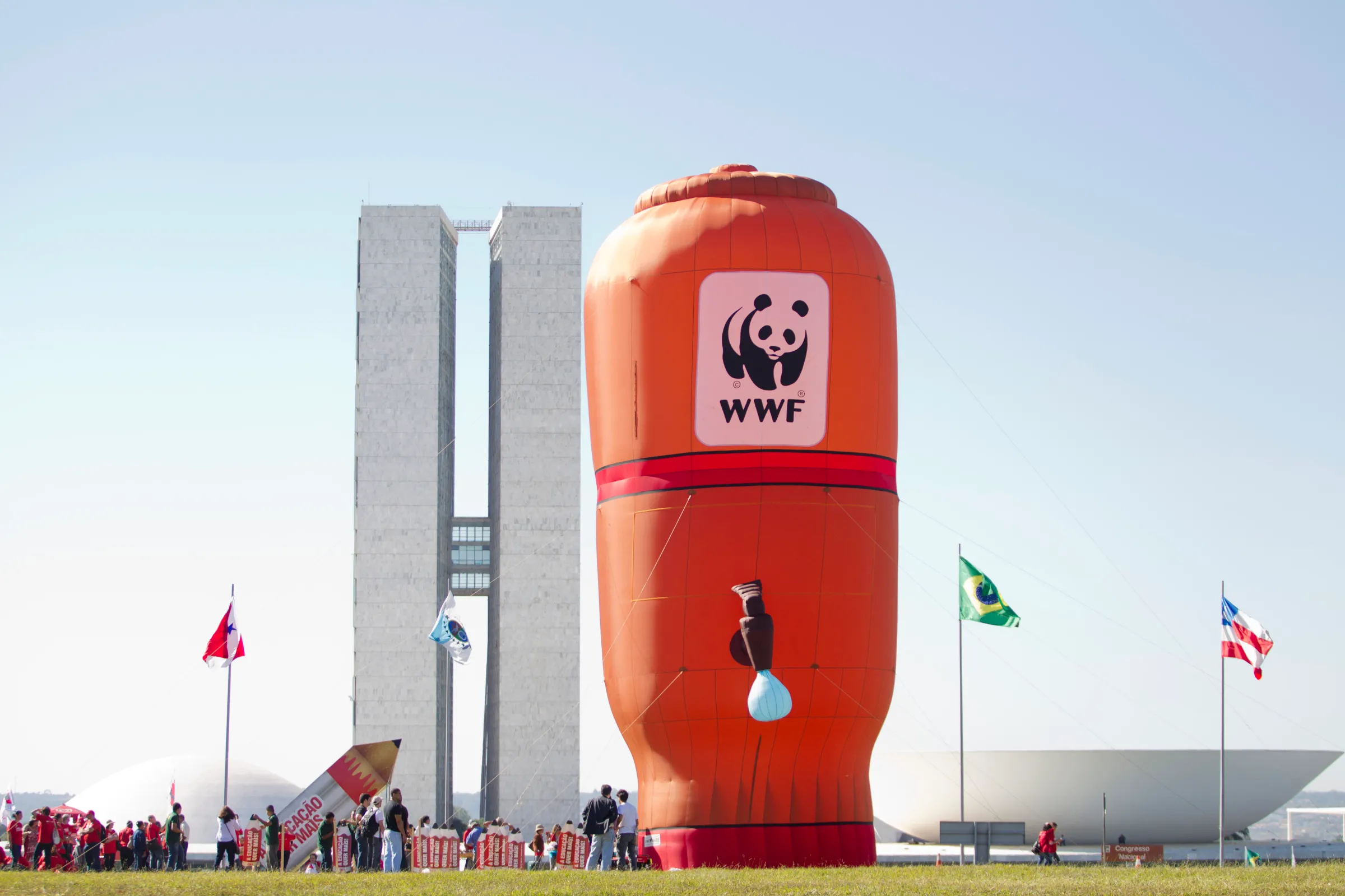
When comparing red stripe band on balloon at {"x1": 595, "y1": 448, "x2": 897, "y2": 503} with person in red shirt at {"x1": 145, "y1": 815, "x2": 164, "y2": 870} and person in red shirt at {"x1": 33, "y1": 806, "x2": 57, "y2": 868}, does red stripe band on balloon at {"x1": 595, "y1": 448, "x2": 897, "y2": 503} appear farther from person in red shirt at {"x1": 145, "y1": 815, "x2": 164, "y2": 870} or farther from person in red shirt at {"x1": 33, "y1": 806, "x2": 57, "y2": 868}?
person in red shirt at {"x1": 145, "y1": 815, "x2": 164, "y2": 870}

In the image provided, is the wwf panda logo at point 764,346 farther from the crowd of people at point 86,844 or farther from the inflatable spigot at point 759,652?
the crowd of people at point 86,844


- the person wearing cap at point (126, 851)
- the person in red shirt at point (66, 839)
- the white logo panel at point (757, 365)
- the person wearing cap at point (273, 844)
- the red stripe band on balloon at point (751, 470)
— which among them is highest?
the white logo panel at point (757, 365)

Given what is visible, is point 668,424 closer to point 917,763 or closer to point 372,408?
point 917,763

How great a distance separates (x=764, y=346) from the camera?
24344 mm

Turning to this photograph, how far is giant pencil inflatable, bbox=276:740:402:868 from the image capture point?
84.7 feet

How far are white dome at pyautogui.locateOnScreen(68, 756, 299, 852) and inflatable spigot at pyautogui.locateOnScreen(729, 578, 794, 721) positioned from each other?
127 ft

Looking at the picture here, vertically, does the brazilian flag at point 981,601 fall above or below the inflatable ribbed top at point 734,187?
below

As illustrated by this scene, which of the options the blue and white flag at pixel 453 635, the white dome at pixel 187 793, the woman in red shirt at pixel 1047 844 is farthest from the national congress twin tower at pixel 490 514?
the woman in red shirt at pixel 1047 844

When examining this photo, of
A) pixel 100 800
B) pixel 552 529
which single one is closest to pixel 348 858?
pixel 100 800

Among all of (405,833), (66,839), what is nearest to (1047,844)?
(405,833)

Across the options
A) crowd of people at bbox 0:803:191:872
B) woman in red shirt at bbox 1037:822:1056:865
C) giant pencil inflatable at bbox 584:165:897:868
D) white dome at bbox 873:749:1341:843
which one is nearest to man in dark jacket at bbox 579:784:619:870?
giant pencil inflatable at bbox 584:165:897:868

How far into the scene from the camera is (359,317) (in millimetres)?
87312

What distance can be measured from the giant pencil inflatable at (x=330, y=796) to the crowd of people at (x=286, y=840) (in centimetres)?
13

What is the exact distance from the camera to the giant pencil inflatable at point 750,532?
24.0 meters
